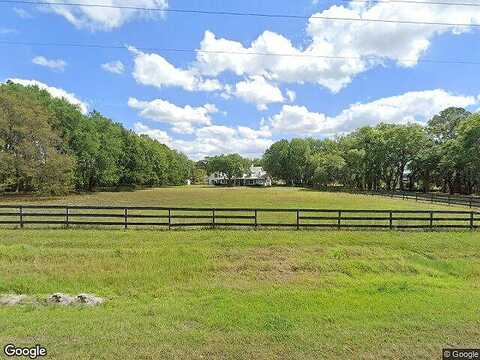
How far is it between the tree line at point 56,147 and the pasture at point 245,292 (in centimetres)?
2850

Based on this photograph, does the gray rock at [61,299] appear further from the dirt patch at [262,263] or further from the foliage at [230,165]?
the foliage at [230,165]

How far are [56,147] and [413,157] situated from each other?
60710 millimetres

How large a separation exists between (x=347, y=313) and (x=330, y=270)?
3.88m

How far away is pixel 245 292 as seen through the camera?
768 cm

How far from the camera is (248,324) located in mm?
5609

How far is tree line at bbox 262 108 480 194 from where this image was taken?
48.6m

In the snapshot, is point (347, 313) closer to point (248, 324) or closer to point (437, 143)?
point (248, 324)

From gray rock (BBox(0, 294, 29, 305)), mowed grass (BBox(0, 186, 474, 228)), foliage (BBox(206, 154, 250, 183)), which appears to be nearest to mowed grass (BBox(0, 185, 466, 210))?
mowed grass (BBox(0, 186, 474, 228))

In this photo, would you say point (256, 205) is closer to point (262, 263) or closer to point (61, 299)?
point (262, 263)

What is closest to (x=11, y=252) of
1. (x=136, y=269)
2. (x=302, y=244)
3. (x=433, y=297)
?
(x=136, y=269)

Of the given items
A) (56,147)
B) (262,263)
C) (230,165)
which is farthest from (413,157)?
(230,165)

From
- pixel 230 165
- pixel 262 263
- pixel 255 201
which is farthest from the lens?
pixel 230 165

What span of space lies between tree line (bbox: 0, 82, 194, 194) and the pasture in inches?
1122

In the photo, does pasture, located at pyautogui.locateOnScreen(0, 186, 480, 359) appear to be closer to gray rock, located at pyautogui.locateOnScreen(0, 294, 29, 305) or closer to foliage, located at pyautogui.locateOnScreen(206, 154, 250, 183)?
gray rock, located at pyautogui.locateOnScreen(0, 294, 29, 305)
